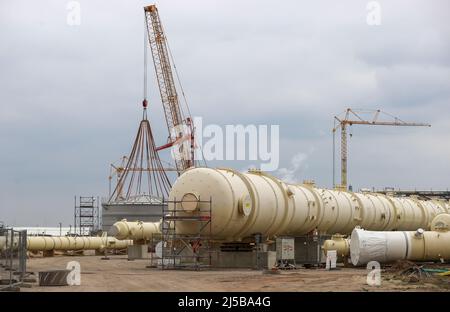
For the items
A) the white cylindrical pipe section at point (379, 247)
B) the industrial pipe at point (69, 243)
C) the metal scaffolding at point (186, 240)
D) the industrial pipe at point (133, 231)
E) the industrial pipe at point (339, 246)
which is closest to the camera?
the metal scaffolding at point (186, 240)

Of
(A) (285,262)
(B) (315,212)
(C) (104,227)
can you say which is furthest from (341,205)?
(C) (104,227)

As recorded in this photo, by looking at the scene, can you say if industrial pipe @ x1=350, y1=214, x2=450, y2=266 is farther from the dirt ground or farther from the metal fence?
the metal fence

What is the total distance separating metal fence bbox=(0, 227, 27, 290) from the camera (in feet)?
73.5

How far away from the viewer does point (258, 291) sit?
2166cm

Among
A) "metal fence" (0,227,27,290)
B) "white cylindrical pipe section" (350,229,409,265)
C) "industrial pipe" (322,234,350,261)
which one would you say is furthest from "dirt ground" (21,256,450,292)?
"industrial pipe" (322,234,350,261)

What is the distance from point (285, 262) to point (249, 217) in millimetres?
4612

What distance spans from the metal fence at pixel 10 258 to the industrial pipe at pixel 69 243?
28.7m

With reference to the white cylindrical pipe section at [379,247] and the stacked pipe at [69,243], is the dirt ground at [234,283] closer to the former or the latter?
the white cylindrical pipe section at [379,247]

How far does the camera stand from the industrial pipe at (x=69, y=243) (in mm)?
55125

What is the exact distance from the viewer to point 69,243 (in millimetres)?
58781

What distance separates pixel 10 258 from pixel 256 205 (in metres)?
14.3

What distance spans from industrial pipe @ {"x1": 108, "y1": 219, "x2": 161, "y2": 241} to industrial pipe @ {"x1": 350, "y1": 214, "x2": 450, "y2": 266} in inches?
844

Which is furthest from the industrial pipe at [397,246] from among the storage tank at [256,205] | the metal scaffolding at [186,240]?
the metal scaffolding at [186,240]
